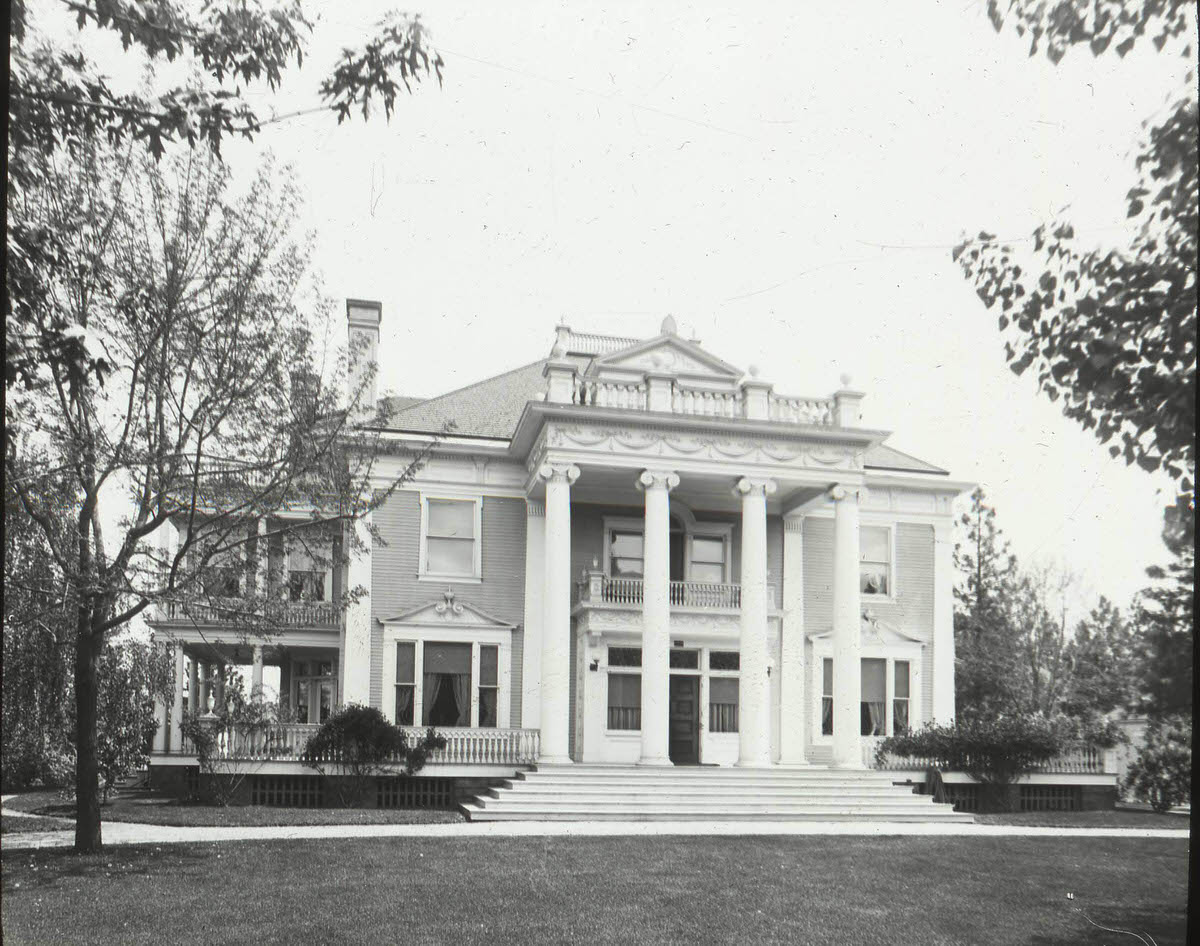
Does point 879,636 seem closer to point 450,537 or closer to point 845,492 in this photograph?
point 845,492

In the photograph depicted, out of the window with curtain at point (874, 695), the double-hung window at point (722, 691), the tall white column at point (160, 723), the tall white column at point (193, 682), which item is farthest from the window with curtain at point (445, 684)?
the window with curtain at point (874, 695)

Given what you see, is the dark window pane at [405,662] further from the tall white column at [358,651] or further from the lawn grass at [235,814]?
the lawn grass at [235,814]

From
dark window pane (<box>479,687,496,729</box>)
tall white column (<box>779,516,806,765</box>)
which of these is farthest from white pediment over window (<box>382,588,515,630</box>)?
tall white column (<box>779,516,806,765</box>)

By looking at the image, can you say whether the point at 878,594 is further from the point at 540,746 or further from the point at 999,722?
the point at 540,746

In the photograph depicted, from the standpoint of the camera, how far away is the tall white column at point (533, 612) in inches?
947

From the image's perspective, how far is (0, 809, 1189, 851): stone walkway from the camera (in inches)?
571

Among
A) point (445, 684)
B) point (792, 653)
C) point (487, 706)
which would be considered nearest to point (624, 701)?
point (487, 706)

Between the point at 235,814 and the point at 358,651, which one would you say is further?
the point at 358,651

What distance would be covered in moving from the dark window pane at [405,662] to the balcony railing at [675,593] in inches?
149

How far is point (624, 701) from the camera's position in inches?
960

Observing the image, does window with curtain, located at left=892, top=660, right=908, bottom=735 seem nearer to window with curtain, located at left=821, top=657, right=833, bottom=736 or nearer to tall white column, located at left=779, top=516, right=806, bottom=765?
window with curtain, located at left=821, top=657, right=833, bottom=736

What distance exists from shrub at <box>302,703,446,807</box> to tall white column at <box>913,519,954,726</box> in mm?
12274

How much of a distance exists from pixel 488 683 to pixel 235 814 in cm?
756

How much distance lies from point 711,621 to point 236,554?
1271 centimetres
